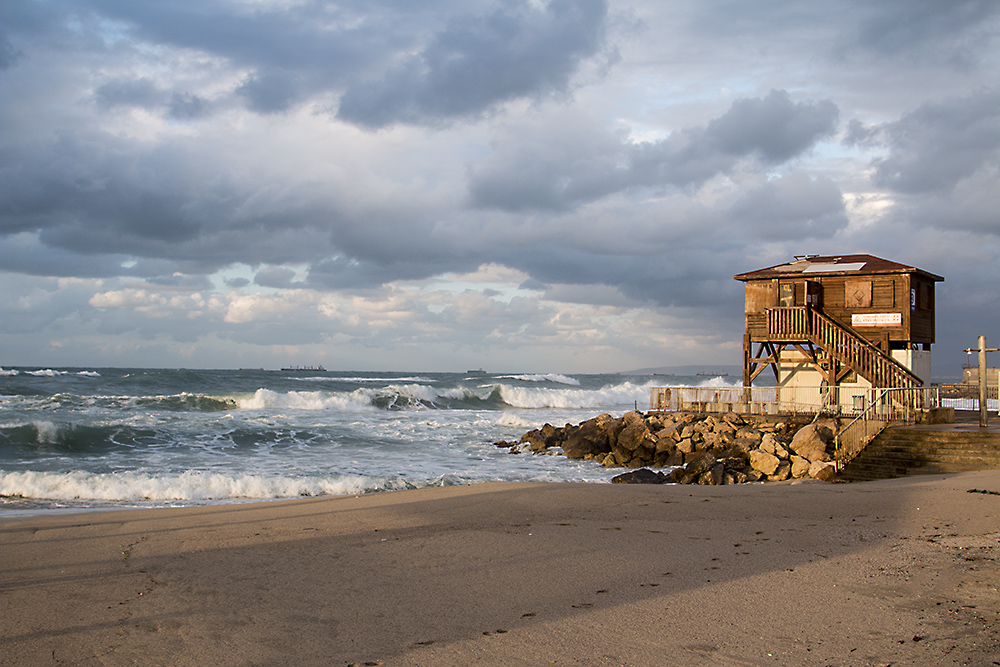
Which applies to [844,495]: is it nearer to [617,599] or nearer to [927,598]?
[927,598]

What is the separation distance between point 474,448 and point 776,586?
1926 cm

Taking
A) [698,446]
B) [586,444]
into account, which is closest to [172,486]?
[586,444]

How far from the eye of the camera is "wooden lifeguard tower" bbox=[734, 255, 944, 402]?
76.8ft

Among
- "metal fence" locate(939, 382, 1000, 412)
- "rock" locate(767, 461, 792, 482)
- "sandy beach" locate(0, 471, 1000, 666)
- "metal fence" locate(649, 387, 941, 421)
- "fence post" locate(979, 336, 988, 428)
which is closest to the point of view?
"sandy beach" locate(0, 471, 1000, 666)

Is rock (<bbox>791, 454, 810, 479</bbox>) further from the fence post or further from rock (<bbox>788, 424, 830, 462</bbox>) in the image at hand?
the fence post

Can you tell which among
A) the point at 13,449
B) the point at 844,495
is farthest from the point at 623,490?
the point at 13,449

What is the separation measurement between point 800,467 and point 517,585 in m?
12.1

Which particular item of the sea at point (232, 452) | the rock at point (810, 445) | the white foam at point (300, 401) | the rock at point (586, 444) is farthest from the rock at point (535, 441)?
the white foam at point (300, 401)

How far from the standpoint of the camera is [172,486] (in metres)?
13.9

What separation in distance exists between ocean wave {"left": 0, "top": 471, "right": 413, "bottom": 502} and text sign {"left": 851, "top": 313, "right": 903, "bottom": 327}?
17549 millimetres

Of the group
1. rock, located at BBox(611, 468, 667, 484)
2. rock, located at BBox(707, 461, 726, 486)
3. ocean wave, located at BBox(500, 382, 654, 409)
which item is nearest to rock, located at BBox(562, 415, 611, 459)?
rock, located at BBox(611, 468, 667, 484)

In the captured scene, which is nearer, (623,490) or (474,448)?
(623,490)

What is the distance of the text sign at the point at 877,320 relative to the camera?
931 inches

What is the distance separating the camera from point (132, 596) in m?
5.72
